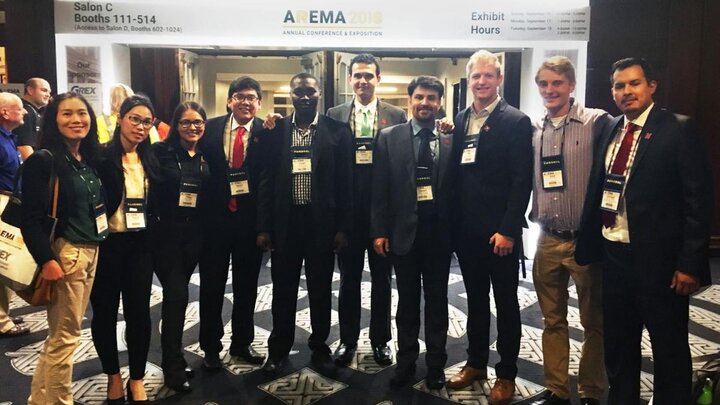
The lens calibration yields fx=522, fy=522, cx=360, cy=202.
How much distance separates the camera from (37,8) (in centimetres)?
529

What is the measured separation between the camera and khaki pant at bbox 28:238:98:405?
219 centimetres

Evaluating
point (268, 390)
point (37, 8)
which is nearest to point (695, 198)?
point (268, 390)

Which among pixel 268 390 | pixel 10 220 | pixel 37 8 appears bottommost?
pixel 268 390

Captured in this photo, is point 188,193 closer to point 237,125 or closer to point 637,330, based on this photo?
point 237,125

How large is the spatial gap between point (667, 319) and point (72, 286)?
242 cm

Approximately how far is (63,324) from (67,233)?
1.27 ft

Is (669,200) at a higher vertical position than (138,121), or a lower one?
lower

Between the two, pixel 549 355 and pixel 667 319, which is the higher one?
pixel 667 319

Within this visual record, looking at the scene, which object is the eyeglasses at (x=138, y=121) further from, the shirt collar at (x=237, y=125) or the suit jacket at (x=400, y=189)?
the suit jacket at (x=400, y=189)

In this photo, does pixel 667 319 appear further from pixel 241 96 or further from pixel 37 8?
pixel 37 8

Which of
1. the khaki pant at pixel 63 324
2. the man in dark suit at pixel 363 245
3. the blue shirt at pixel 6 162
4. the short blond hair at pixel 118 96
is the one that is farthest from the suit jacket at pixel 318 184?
the blue shirt at pixel 6 162

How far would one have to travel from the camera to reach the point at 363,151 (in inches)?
121

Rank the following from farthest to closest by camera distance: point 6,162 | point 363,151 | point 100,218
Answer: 1. point 6,162
2. point 363,151
3. point 100,218

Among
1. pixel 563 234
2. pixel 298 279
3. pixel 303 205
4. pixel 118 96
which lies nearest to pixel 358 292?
pixel 298 279
